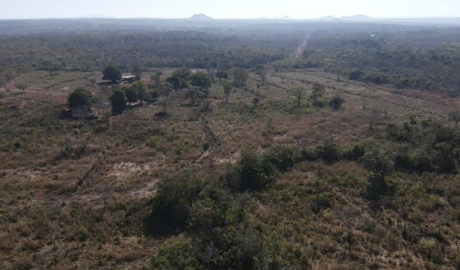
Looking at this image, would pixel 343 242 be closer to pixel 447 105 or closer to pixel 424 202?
pixel 424 202

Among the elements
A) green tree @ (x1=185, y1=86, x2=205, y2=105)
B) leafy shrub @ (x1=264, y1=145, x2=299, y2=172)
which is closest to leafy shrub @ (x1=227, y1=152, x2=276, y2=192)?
leafy shrub @ (x1=264, y1=145, x2=299, y2=172)

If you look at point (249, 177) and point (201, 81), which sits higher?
point (201, 81)

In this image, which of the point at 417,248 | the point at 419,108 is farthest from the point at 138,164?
the point at 419,108

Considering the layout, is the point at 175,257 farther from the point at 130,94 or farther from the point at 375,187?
the point at 130,94

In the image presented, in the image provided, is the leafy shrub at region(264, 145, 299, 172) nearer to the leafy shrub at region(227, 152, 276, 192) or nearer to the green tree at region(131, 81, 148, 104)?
the leafy shrub at region(227, 152, 276, 192)

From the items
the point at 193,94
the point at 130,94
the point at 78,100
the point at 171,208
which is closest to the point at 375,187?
the point at 171,208

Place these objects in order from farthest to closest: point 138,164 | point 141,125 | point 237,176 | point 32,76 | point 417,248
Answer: point 32,76, point 141,125, point 138,164, point 237,176, point 417,248
